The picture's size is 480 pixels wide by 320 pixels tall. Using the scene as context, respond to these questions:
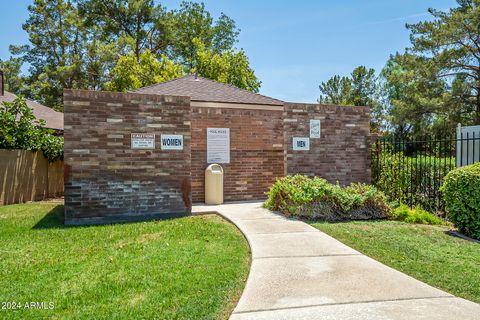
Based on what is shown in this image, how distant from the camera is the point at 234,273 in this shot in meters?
4.42

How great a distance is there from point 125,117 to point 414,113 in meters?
22.0

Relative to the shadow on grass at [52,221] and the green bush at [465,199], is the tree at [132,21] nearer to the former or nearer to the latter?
the shadow on grass at [52,221]

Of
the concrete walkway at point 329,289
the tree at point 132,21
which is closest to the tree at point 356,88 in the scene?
the tree at point 132,21

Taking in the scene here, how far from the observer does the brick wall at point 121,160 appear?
757 centimetres

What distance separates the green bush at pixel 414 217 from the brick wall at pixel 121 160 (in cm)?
Result: 464

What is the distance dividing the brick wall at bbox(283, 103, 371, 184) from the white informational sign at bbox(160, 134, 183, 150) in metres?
3.12

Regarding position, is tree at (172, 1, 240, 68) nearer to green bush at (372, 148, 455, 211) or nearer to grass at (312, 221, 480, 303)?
green bush at (372, 148, 455, 211)

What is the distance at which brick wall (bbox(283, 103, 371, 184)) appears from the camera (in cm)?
1009

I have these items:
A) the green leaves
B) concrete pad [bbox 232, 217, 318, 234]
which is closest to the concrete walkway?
concrete pad [bbox 232, 217, 318, 234]

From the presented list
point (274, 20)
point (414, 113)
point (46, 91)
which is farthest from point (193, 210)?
point (46, 91)

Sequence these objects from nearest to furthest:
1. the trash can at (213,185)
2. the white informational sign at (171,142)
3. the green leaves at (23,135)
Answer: the white informational sign at (171,142)
the trash can at (213,185)
the green leaves at (23,135)

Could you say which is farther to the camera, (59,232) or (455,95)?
(455,95)

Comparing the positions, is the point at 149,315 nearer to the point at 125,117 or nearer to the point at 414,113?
the point at 125,117

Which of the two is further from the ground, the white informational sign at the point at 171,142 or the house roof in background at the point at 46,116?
the house roof in background at the point at 46,116
